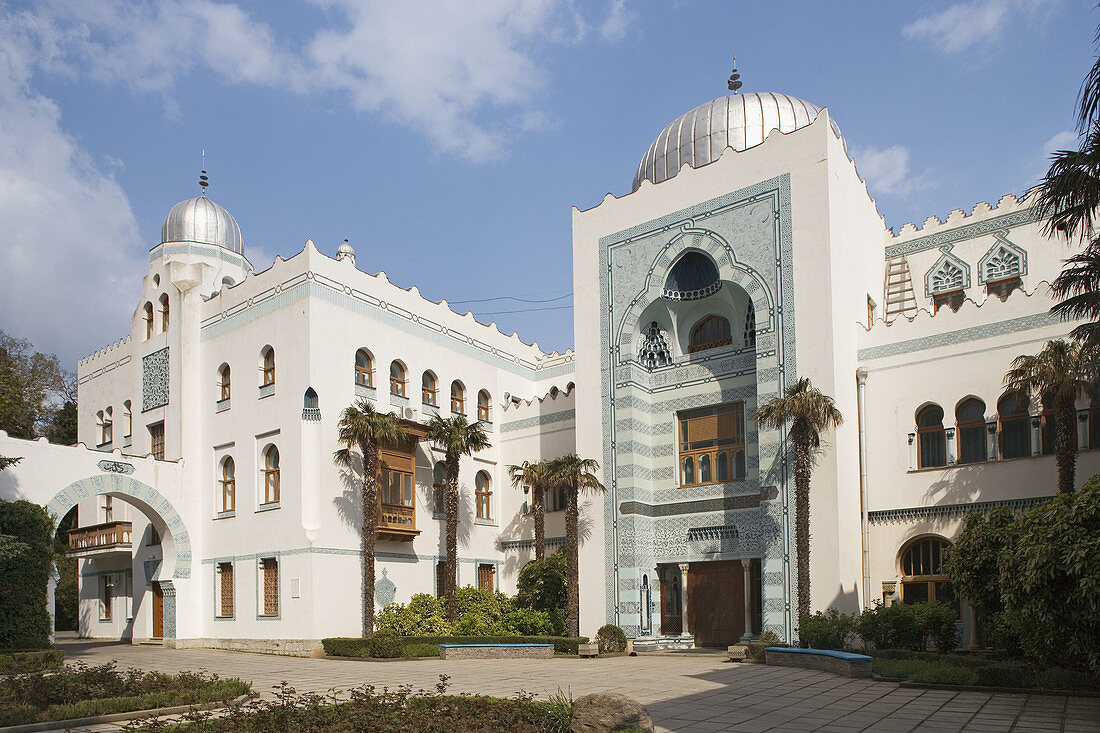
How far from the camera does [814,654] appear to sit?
59.3ft

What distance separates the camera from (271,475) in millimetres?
26750

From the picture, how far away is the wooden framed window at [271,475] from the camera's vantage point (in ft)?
87.2

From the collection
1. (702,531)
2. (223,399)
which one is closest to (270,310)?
(223,399)

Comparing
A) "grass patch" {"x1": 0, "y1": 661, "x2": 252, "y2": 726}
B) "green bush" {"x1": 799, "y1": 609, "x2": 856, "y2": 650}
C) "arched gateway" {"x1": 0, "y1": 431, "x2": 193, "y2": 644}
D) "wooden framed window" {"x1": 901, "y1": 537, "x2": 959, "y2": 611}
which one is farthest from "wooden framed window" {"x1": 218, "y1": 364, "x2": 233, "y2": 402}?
"wooden framed window" {"x1": 901, "y1": 537, "x2": 959, "y2": 611}

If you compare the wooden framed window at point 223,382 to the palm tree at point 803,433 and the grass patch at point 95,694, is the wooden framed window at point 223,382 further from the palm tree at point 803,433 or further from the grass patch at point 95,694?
the palm tree at point 803,433

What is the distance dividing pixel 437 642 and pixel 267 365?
996 centimetres

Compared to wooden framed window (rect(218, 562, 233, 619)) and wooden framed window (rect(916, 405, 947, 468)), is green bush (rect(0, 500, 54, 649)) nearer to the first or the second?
wooden framed window (rect(218, 562, 233, 619))

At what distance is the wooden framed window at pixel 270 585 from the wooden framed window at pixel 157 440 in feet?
21.8

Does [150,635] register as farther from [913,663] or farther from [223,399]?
[913,663]

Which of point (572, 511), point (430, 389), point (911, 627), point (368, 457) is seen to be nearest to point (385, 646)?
point (368, 457)

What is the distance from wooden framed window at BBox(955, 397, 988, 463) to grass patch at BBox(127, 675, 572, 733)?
50.1 feet

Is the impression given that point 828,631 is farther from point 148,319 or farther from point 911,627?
point 148,319

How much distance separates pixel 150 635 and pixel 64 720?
20319 mm

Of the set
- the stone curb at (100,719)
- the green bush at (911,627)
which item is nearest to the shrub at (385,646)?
the stone curb at (100,719)
